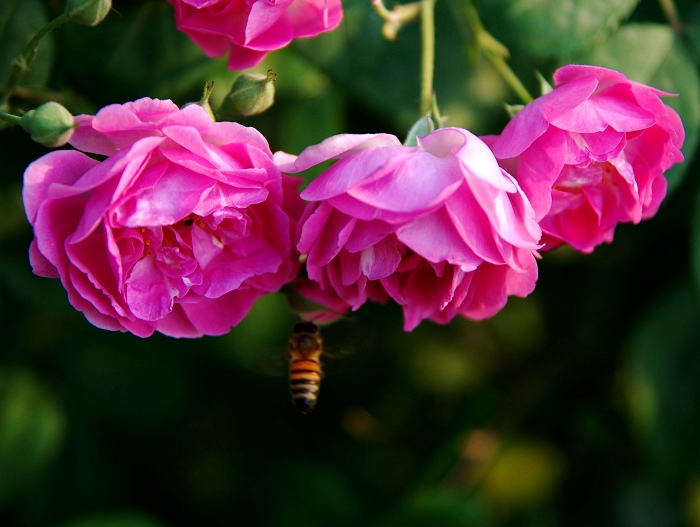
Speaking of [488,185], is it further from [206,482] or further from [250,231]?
[206,482]

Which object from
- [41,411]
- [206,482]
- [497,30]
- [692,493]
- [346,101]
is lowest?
[206,482]

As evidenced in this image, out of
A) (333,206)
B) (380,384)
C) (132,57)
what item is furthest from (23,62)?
(380,384)

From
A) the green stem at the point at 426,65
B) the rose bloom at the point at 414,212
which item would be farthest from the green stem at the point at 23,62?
the green stem at the point at 426,65

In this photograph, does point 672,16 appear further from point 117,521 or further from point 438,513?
point 117,521

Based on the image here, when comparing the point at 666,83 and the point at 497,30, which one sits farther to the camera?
the point at 666,83

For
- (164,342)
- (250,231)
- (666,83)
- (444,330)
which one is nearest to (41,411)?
(164,342)

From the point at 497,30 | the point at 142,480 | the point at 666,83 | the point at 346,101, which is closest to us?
the point at 497,30

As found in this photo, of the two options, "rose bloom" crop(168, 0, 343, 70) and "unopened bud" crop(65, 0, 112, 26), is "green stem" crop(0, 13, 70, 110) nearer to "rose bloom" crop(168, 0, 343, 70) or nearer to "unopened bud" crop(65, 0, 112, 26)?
"unopened bud" crop(65, 0, 112, 26)
